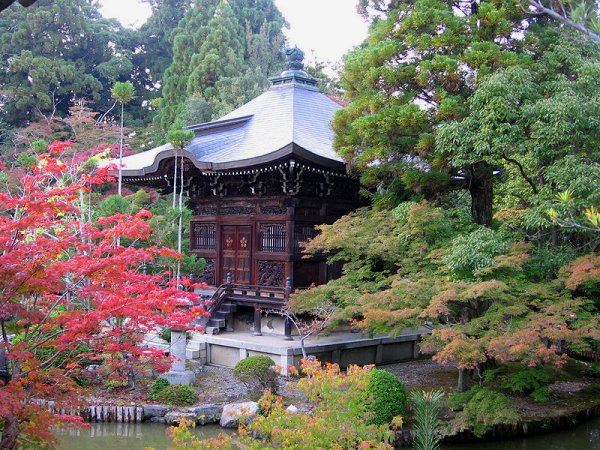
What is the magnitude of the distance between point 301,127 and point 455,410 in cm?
713

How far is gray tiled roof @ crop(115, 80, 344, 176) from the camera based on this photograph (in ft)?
41.9

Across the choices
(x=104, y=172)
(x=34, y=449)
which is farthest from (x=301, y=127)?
(x=34, y=449)

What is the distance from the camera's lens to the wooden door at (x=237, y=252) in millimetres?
14312

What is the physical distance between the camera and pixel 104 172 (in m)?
8.99

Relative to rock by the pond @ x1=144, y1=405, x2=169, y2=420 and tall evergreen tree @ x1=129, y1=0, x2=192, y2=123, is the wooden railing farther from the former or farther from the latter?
tall evergreen tree @ x1=129, y1=0, x2=192, y2=123

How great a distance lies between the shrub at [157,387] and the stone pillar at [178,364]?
0.27m

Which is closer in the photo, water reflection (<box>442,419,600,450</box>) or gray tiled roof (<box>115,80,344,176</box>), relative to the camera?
water reflection (<box>442,419,600,450</box>)

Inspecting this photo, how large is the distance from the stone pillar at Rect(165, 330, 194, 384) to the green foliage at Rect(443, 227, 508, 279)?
4962 mm

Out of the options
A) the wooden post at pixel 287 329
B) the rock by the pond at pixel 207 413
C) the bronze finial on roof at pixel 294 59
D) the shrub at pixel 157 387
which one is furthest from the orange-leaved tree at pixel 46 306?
the bronze finial on roof at pixel 294 59

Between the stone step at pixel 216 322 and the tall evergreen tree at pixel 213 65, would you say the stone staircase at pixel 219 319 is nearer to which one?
the stone step at pixel 216 322

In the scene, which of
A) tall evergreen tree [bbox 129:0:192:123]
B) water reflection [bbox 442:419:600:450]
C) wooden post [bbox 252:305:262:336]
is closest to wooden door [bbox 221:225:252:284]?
wooden post [bbox 252:305:262:336]

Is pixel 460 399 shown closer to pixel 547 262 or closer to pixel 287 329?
pixel 547 262

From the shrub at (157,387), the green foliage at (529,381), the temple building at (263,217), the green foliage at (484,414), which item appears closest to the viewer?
the green foliage at (484,414)

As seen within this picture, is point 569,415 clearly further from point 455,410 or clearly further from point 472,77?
point 472,77
